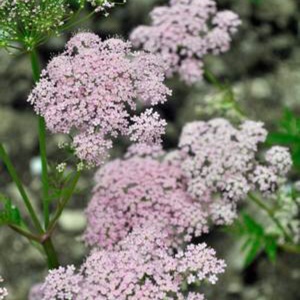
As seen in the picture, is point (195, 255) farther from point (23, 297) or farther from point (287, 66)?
point (287, 66)

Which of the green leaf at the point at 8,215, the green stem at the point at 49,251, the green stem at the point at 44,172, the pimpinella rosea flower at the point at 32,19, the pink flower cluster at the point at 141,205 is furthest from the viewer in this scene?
the pink flower cluster at the point at 141,205

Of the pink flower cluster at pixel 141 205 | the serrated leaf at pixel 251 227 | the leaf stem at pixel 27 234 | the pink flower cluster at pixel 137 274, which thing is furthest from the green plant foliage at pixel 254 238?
the leaf stem at pixel 27 234

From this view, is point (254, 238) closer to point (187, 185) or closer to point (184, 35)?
point (187, 185)

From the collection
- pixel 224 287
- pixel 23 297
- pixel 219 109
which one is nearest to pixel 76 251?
pixel 23 297

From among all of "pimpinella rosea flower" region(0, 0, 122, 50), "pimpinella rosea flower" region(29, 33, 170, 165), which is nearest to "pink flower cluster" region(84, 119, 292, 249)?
"pimpinella rosea flower" region(29, 33, 170, 165)

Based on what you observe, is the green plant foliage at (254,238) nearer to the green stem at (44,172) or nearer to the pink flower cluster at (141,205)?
the pink flower cluster at (141,205)

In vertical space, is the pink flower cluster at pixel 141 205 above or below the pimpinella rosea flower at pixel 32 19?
below
